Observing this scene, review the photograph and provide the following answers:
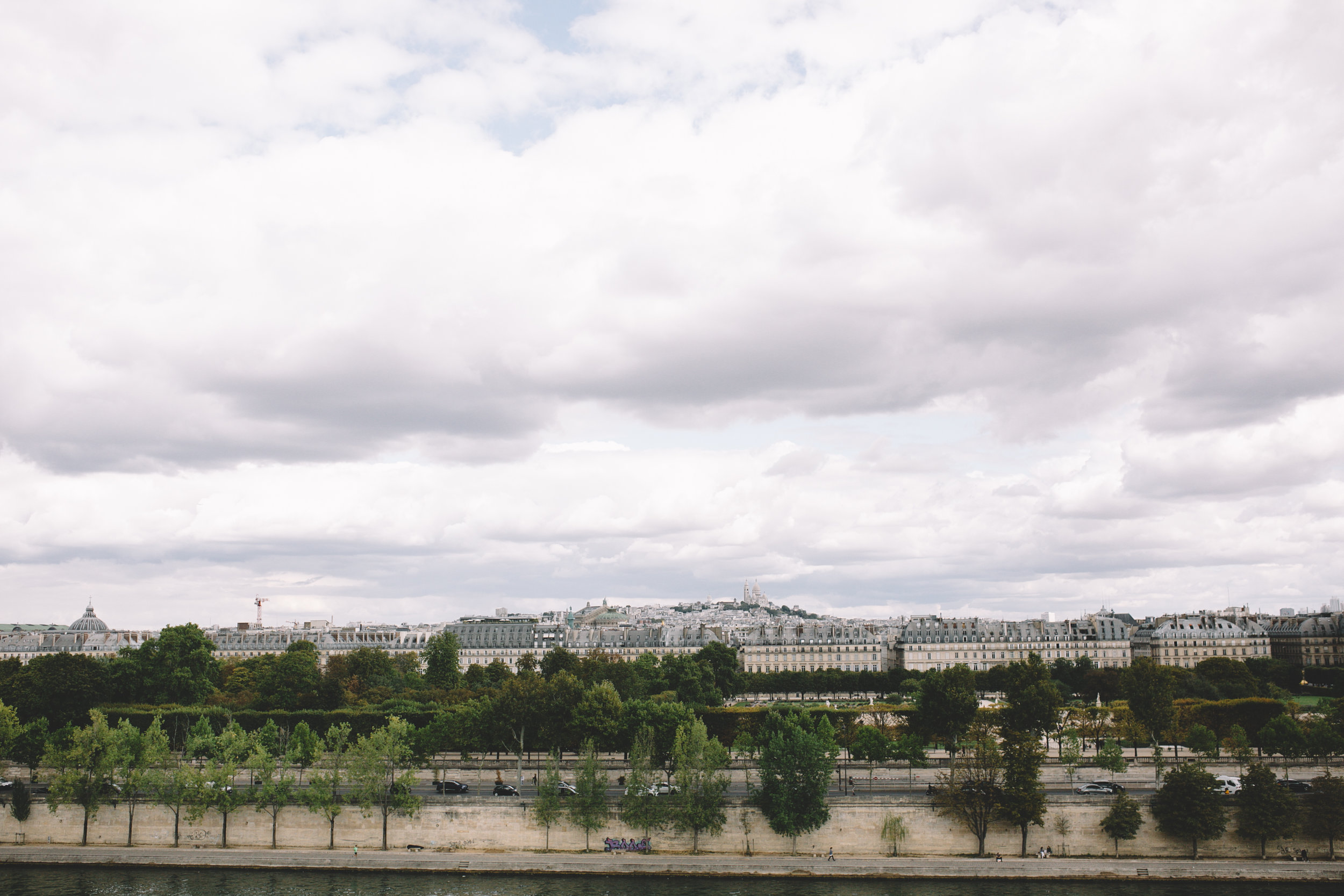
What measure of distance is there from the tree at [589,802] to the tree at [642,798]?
1173 millimetres

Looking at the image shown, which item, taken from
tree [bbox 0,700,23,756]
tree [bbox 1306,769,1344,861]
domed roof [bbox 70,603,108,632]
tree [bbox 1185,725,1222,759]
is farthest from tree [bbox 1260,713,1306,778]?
domed roof [bbox 70,603,108,632]

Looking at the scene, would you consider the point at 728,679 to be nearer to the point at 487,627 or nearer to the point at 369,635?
the point at 487,627

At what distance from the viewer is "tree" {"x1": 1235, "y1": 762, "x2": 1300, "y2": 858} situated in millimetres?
49812

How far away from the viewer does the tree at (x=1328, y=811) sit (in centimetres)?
4969

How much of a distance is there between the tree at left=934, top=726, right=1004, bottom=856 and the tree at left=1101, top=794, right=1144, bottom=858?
16.6 feet

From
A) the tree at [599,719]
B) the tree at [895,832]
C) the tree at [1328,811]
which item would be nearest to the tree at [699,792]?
the tree at [895,832]

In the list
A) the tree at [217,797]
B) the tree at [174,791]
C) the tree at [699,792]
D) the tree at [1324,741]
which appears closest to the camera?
the tree at [699,792]

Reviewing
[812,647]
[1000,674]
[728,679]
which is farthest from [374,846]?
[812,647]

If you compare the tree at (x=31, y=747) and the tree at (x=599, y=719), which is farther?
the tree at (x=599, y=719)

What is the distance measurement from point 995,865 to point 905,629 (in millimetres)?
98708

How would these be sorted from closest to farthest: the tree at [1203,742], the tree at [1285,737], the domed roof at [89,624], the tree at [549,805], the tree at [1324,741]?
the tree at [549,805] → the tree at [1324,741] → the tree at [1203,742] → the tree at [1285,737] → the domed roof at [89,624]

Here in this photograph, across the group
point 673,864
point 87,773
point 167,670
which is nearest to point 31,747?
point 87,773

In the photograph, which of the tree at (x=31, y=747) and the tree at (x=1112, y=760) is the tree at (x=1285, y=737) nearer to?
the tree at (x=1112, y=760)

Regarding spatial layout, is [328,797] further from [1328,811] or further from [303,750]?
[1328,811]
